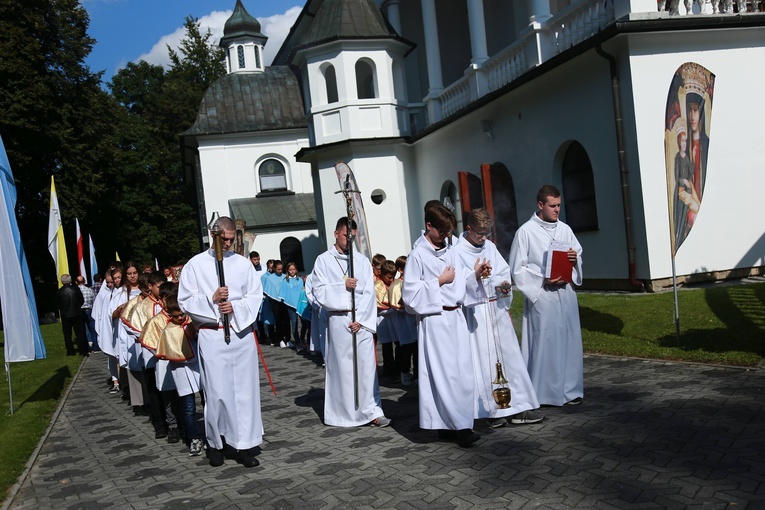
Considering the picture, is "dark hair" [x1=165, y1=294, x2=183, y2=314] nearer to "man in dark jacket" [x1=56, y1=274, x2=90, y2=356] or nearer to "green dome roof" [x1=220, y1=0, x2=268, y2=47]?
"man in dark jacket" [x1=56, y1=274, x2=90, y2=356]

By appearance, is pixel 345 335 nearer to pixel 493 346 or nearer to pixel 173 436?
pixel 493 346

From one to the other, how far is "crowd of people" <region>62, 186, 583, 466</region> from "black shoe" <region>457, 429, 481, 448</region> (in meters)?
0.01

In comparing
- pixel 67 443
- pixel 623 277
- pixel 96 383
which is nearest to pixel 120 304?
pixel 67 443

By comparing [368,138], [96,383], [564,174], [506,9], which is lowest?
[96,383]

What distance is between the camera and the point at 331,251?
9023 millimetres

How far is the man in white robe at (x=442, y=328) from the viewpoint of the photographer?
7.09 metres

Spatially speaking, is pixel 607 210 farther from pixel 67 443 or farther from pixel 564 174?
pixel 67 443

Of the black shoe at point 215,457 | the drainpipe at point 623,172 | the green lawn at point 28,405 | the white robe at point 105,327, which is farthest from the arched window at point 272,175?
the black shoe at point 215,457

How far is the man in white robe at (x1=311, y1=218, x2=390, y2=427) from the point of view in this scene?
856 centimetres

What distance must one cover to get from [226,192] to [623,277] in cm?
2725

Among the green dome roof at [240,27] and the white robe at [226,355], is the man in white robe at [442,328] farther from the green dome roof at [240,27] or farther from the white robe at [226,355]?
the green dome roof at [240,27]

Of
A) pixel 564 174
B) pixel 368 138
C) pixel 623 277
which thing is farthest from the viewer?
pixel 368 138

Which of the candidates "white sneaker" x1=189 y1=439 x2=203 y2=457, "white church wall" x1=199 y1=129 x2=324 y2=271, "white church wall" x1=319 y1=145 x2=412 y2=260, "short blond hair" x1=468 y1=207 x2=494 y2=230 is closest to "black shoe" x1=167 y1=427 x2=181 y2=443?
"white sneaker" x1=189 y1=439 x2=203 y2=457

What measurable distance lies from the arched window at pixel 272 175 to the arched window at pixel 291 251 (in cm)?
374
